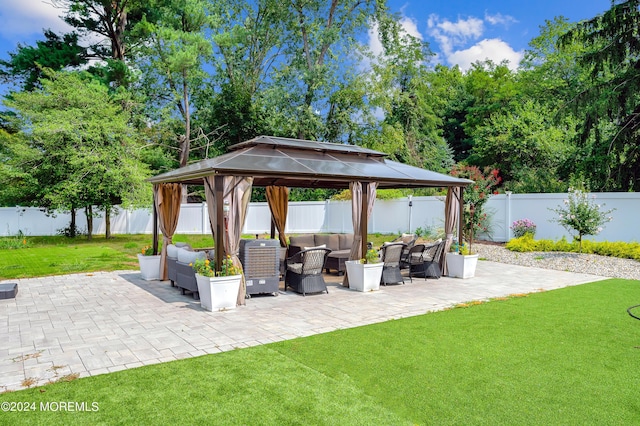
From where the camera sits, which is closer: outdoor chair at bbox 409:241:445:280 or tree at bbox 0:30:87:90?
outdoor chair at bbox 409:241:445:280

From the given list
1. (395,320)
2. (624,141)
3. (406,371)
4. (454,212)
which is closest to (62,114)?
(454,212)

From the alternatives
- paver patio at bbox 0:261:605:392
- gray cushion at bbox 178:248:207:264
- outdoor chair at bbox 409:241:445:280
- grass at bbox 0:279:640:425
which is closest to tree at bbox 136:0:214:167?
paver patio at bbox 0:261:605:392

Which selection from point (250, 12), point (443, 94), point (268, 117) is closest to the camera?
point (268, 117)

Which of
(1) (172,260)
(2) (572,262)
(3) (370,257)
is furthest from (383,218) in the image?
(1) (172,260)

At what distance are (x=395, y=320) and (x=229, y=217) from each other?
3.16 metres

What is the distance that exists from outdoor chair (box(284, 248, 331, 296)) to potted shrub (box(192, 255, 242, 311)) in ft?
4.43

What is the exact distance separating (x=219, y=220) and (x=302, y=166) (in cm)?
210

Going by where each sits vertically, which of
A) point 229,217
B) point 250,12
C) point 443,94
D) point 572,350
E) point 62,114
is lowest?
point 572,350

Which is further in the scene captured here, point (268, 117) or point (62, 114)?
point (268, 117)

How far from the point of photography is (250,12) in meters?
27.0

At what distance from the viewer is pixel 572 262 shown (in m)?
12.1

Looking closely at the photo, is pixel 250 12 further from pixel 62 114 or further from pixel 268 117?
pixel 62 114

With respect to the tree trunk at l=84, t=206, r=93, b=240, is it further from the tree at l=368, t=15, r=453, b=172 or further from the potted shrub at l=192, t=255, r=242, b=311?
the tree at l=368, t=15, r=453, b=172

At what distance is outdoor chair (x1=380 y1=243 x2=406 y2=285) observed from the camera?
30.3 feet
